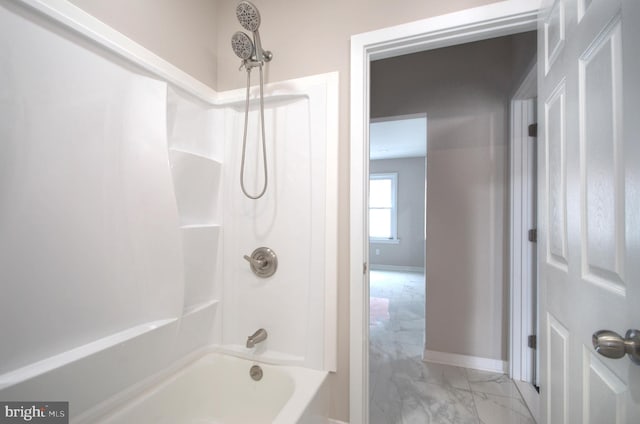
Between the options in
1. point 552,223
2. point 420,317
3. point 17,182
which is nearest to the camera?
point 17,182

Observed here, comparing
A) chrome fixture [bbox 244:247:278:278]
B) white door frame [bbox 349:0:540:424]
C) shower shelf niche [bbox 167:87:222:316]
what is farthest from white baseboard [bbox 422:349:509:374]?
shower shelf niche [bbox 167:87:222:316]

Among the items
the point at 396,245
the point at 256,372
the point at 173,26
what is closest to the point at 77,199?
the point at 173,26

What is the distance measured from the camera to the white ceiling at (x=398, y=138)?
396 centimetres

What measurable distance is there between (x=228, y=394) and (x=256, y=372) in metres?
0.20

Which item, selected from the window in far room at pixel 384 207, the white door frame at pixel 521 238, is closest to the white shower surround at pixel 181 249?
the white door frame at pixel 521 238

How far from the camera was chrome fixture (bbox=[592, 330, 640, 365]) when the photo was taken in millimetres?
500

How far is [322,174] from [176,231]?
0.76m

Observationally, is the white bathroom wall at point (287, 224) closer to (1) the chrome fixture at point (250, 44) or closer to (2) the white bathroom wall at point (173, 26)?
(1) the chrome fixture at point (250, 44)

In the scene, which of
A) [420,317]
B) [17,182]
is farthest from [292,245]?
[420,317]

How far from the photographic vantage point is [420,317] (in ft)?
10.9

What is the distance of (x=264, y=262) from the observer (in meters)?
1.42

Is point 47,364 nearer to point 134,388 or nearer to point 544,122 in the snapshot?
point 134,388

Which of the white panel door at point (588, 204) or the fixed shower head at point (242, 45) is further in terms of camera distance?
the fixed shower head at point (242, 45)

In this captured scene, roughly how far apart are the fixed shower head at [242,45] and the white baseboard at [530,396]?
270cm
